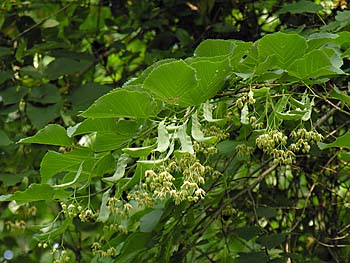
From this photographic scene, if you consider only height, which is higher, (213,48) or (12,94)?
(213,48)

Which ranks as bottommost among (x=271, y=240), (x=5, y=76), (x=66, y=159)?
(x=271, y=240)

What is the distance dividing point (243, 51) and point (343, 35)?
0.62 feet

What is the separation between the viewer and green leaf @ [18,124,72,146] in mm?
885

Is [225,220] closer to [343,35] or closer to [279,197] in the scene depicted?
[279,197]

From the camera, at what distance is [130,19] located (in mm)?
1763

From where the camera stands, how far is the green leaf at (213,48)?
2.95 ft

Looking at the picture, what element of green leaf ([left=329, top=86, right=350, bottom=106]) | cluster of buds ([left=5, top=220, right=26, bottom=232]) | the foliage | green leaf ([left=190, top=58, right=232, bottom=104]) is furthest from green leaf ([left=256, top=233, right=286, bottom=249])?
cluster of buds ([left=5, top=220, right=26, bottom=232])

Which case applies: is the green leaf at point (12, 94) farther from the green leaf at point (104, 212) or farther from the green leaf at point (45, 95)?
the green leaf at point (104, 212)

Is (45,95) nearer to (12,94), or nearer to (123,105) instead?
(12,94)

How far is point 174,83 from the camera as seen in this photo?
778 mm

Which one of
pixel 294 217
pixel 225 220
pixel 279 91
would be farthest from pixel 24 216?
pixel 279 91

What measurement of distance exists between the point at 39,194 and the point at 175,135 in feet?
0.75

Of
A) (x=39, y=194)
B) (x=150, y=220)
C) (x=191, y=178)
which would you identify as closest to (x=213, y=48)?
(x=191, y=178)

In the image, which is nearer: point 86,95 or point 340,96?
point 340,96
